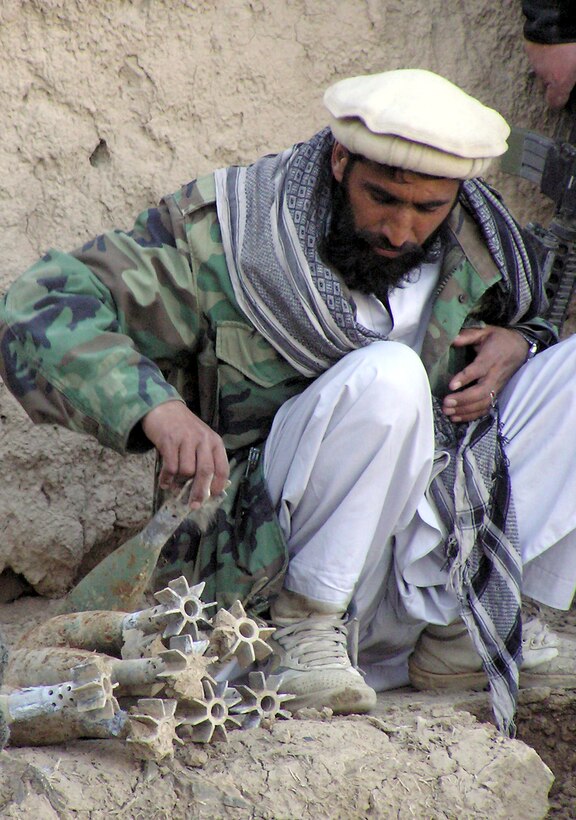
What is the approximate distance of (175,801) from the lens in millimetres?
2084

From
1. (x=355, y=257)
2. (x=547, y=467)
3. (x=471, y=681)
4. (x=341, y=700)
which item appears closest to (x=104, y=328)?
(x=355, y=257)

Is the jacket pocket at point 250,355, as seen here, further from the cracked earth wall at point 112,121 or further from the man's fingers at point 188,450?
the cracked earth wall at point 112,121

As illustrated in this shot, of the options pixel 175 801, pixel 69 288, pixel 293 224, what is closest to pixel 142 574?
pixel 175 801

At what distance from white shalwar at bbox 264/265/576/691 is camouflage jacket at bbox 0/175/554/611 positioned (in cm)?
8

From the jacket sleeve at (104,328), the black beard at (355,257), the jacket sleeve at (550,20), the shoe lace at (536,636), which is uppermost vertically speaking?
the jacket sleeve at (550,20)

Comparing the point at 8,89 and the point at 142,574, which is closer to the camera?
the point at 142,574

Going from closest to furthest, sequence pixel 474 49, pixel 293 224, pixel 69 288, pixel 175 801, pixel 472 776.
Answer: pixel 175 801, pixel 472 776, pixel 69 288, pixel 293 224, pixel 474 49

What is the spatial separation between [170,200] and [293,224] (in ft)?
0.98

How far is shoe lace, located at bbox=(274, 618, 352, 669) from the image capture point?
A: 2.61 m

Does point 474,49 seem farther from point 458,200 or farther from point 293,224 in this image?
point 293,224

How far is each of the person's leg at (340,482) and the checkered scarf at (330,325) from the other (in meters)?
0.13

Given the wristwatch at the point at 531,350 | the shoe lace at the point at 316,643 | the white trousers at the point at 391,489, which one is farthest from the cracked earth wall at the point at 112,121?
the wristwatch at the point at 531,350

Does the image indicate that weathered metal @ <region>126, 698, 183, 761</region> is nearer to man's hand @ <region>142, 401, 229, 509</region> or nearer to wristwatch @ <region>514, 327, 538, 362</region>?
man's hand @ <region>142, 401, 229, 509</region>

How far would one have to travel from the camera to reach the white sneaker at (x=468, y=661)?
3021mm
